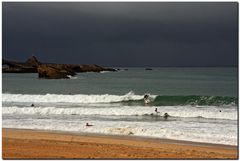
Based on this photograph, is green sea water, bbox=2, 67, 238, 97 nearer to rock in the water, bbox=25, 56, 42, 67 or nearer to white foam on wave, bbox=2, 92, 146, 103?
rock in the water, bbox=25, 56, 42, 67

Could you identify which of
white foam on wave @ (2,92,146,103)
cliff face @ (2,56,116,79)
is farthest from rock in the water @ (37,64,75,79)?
white foam on wave @ (2,92,146,103)

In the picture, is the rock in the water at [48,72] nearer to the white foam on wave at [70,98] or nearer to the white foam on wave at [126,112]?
the white foam on wave at [70,98]

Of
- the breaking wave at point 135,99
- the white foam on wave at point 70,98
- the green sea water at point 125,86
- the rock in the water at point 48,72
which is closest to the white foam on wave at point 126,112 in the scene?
the breaking wave at point 135,99

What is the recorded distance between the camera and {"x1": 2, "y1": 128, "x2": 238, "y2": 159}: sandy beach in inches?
358

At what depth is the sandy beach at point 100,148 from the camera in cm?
909

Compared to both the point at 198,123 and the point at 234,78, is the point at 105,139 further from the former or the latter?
the point at 234,78

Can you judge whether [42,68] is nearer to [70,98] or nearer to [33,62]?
[33,62]

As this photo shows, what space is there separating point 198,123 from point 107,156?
257 inches

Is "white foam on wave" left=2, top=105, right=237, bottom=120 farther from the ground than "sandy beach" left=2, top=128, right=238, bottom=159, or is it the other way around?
"white foam on wave" left=2, top=105, right=237, bottom=120

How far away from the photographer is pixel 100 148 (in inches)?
397

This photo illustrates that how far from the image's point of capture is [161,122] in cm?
1507

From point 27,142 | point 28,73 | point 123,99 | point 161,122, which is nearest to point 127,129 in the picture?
point 161,122

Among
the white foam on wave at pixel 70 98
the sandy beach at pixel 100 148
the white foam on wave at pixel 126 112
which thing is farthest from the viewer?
the white foam on wave at pixel 70 98

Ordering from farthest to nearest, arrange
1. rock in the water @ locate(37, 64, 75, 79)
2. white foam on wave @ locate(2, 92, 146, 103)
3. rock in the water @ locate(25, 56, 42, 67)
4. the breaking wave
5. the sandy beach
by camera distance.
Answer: rock in the water @ locate(25, 56, 42, 67) < rock in the water @ locate(37, 64, 75, 79) < white foam on wave @ locate(2, 92, 146, 103) < the breaking wave < the sandy beach
